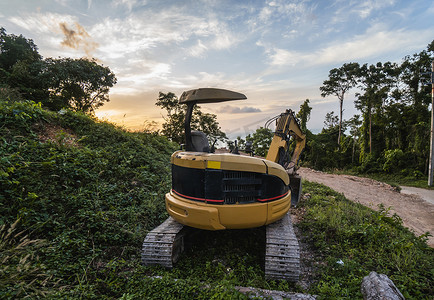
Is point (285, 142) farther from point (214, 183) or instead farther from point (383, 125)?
point (383, 125)

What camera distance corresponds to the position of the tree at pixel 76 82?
12.8 metres

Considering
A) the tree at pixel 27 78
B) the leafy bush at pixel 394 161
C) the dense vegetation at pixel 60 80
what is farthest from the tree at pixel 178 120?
the leafy bush at pixel 394 161

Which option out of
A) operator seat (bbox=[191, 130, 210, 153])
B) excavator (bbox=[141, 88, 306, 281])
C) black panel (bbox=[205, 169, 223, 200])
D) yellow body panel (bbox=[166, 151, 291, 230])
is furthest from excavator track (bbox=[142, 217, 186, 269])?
operator seat (bbox=[191, 130, 210, 153])

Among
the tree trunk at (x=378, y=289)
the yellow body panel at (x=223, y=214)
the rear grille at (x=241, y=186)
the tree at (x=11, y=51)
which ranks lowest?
the tree trunk at (x=378, y=289)

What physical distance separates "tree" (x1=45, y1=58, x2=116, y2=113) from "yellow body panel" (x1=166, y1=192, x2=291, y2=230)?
1227cm

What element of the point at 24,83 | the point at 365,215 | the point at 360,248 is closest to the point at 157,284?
the point at 360,248

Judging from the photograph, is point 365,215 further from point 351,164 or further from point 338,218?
point 351,164

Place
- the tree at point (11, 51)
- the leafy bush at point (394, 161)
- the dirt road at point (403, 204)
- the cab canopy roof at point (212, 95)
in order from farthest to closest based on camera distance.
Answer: the leafy bush at point (394, 161), the tree at point (11, 51), the dirt road at point (403, 204), the cab canopy roof at point (212, 95)

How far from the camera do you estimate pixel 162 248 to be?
2684 millimetres

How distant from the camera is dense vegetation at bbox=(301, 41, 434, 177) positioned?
52.6ft

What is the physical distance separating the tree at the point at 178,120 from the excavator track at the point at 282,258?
9502 mm

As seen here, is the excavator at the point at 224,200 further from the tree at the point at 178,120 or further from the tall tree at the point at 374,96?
the tall tree at the point at 374,96

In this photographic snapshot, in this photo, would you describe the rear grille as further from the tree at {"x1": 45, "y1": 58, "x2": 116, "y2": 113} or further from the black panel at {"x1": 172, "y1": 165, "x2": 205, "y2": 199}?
the tree at {"x1": 45, "y1": 58, "x2": 116, "y2": 113}

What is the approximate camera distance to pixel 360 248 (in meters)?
3.26
